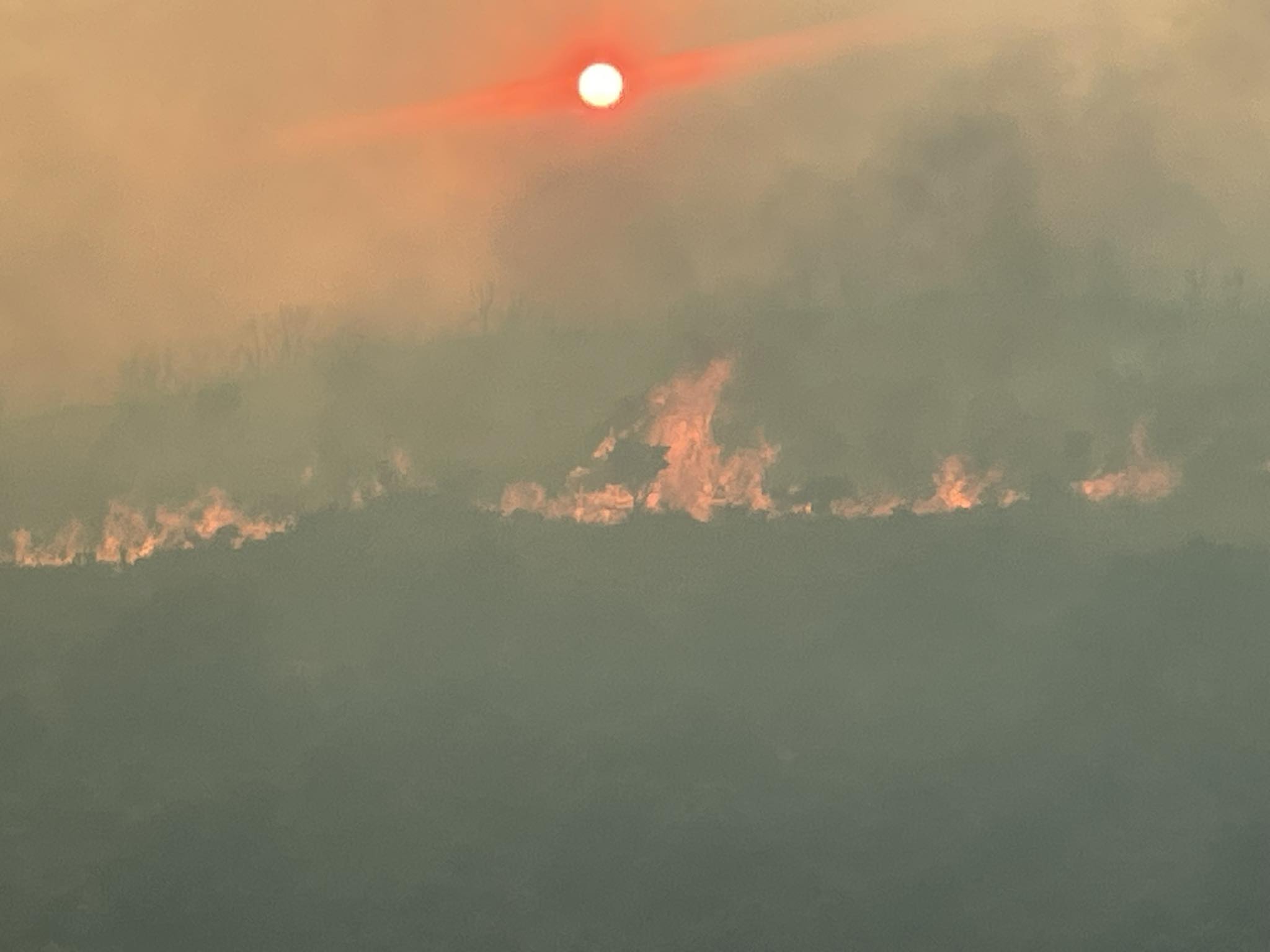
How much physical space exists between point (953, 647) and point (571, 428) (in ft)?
3.10

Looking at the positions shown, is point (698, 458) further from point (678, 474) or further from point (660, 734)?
point (660, 734)

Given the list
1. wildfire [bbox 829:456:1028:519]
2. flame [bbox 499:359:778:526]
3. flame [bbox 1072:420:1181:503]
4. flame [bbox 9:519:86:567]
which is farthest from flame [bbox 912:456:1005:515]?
flame [bbox 9:519:86:567]

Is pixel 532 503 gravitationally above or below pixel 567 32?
below

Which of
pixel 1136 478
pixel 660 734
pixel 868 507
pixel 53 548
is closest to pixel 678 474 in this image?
pixel 868 507

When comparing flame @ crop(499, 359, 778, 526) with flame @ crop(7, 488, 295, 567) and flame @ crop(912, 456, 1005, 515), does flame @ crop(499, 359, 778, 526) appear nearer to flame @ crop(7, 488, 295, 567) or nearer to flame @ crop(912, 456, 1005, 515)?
flame @ crop(912, 456, 1005, 515)

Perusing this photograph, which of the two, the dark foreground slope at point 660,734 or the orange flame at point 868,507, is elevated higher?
the orange flame at point 868,507

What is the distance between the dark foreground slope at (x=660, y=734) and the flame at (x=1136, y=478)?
14cm

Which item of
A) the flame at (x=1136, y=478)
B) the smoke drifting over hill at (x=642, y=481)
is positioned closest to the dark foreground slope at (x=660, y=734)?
the smoke drifting over hill at (x=642, y=481)

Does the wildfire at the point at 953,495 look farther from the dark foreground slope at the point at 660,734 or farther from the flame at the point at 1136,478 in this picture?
the flame at the point at 1136,478

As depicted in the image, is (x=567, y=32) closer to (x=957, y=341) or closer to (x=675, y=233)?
(x=675, y=233)

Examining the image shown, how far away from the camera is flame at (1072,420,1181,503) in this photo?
238cm

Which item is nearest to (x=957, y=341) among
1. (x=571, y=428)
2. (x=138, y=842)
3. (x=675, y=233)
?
(x=675, y=233)

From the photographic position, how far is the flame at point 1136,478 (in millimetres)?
2381

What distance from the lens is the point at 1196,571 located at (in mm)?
2412
